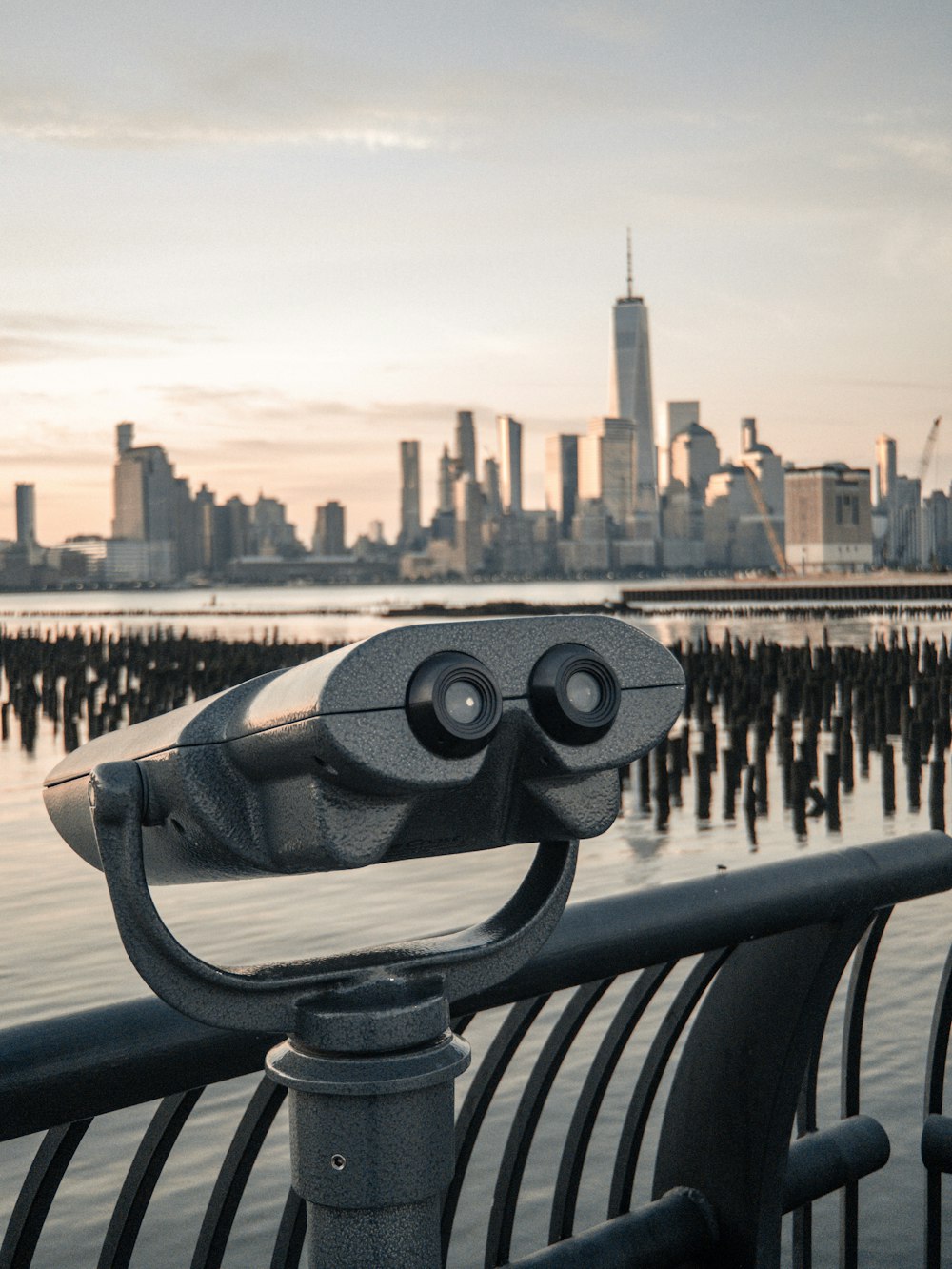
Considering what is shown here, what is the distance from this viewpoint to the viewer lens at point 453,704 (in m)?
1.50

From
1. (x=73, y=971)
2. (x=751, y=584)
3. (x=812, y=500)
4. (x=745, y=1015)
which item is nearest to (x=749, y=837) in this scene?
(x=73, y=971)

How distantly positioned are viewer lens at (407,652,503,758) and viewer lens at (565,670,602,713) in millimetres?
100

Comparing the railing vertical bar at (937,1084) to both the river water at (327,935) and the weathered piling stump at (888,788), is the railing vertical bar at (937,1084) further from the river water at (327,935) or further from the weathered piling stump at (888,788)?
the weathered piling stump at (888,788)

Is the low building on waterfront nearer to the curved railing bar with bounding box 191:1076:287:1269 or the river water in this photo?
the river water

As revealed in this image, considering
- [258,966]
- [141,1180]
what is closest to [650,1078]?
[141,1180]

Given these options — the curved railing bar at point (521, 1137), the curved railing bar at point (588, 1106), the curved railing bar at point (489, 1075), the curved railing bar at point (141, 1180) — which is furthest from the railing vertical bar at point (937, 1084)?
the curved railing bar at point (141, 1180)

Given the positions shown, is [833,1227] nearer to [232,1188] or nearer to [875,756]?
[232,1188]

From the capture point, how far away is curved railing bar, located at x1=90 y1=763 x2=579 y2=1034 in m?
1.63

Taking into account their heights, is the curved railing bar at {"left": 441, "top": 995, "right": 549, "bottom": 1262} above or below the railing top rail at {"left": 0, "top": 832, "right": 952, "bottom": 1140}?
below

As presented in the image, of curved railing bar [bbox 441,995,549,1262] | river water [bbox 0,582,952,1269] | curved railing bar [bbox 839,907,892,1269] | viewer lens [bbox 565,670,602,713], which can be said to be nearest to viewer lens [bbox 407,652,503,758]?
viewer lens [bbox 565,670,602,713]

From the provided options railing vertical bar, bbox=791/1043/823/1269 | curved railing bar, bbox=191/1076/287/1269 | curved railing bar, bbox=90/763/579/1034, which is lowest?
railing vertical bar, bbox=791/1043/823/1269

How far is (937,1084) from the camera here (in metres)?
3.32

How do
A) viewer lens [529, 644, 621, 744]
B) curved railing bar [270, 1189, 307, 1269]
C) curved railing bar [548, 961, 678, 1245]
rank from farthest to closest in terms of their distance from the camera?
curved railing bar [548, 961, 678, 1245] < curved railing bar [270, 1189, 307, 1269] < viewer lens [529, 644, 621, 744]

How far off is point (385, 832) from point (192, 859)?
0.31 metres
